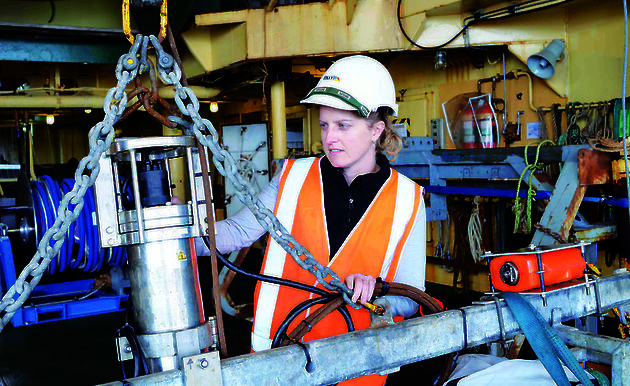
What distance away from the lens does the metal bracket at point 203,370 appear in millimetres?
1177

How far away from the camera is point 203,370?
1.19 metres

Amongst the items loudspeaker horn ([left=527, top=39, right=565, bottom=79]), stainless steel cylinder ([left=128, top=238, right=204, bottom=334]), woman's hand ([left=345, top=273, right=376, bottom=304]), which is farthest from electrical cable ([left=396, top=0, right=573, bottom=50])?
stainless steel cylinder ([left=128, top=238, right=204, bottom=334])

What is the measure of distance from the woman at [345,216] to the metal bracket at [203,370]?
0.80m

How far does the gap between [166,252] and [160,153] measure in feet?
0.81

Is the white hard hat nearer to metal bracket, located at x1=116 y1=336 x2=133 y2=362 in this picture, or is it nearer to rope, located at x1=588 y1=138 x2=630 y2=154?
metal bracket, located at x1=116 y1=336 x2=133 y2=362

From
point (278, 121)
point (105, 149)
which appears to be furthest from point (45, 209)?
point (105, 149)

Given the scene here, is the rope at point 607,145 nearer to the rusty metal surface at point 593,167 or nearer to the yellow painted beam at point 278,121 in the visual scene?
the rusty metal surface at point 593,167

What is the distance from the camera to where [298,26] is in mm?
6012

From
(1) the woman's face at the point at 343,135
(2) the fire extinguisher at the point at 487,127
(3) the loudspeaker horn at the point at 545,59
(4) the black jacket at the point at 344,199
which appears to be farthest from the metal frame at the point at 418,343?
(2) the fire extinguisher at the point at 487,127

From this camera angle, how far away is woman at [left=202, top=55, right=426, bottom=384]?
6.66 feet

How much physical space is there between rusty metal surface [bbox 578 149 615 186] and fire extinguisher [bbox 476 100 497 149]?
7.25ft

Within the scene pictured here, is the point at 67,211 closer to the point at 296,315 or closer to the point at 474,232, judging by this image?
the point at 296,315

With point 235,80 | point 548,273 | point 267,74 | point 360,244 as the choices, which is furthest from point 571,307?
point 235,80

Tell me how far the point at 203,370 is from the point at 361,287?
23.0 inches
